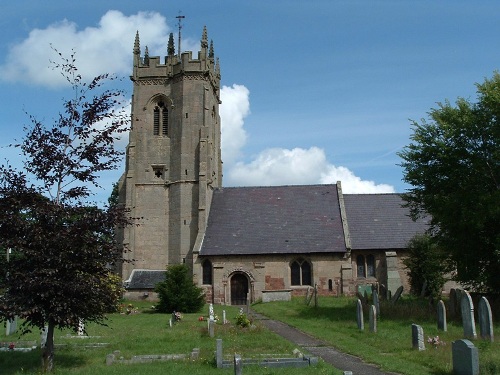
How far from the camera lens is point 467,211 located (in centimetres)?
2142

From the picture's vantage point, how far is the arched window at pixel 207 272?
38.4m

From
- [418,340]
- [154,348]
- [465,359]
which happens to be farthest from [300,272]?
[465,359]

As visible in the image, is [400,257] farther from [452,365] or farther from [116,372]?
[116,372]

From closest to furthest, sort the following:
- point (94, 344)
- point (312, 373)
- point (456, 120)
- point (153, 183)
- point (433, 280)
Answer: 1. point (312, 373)
2. point (94, 344)
3. point (456, 120)
4. point (433, 280)
5. point (153, 183)

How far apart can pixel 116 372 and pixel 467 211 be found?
15167mm

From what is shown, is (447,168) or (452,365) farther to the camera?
(447,168)

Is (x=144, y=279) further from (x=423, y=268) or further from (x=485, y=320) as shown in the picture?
(x=485, y=320)

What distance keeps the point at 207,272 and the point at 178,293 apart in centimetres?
828

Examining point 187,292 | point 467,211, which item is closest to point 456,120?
point 467,211

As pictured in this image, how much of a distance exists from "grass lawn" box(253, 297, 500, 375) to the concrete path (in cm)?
31

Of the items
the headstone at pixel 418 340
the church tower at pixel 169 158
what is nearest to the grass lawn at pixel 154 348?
the headstone at pixel 418 340

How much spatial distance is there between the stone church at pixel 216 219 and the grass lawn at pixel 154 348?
567 inches

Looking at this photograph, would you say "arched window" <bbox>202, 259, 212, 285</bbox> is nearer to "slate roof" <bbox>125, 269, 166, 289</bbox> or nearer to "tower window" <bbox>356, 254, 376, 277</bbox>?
"slate roof" <bbox>125, 269, 166, 289</bbox>

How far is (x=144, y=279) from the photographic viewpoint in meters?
38.6
